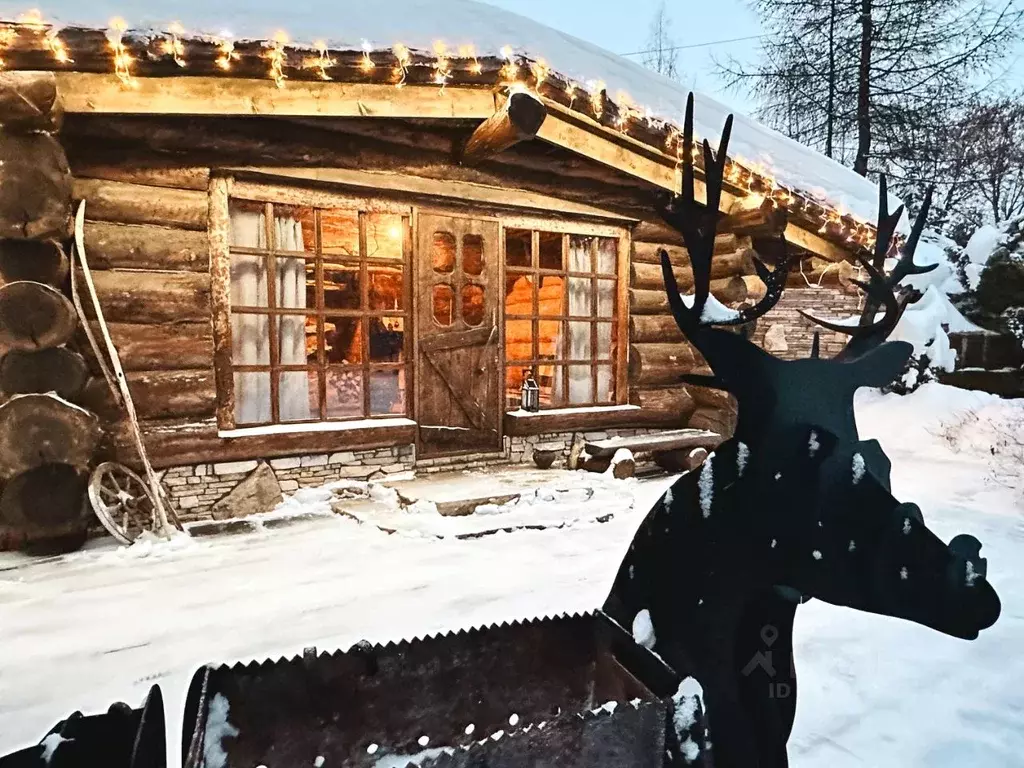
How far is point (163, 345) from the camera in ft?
16.3

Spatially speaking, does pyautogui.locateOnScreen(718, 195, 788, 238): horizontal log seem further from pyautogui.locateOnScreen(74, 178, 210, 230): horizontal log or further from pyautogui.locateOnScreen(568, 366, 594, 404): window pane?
pyautogui.locateOnScreen(74, 178, 210, 230): horizontal log

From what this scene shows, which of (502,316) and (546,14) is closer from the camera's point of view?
(502,316)

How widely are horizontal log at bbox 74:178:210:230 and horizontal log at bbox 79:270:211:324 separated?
16.4 inches

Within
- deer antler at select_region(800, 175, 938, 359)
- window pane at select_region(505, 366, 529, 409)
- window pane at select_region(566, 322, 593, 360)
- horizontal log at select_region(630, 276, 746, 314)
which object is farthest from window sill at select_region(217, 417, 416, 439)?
deer antler at select_region(800, 175, 938, 359)

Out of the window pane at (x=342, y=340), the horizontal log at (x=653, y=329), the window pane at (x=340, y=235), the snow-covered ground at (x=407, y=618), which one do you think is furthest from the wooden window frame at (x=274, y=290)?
the window pane at (x=342, y=340)

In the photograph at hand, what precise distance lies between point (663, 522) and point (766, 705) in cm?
54

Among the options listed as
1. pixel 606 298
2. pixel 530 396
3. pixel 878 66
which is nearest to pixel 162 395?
pixel 530 396

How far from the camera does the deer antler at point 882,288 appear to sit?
1.65m

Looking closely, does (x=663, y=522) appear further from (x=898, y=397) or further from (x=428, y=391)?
(x=898, y=397)

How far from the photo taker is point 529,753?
1.18 m

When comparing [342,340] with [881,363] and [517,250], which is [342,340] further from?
[881,363]

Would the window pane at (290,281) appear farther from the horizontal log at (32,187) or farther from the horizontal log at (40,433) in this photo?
the horizontal log at (40,433)

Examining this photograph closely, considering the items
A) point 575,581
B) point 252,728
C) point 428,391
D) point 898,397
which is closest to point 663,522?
point 252,728

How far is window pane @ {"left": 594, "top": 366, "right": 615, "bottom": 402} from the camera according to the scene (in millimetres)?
7336
